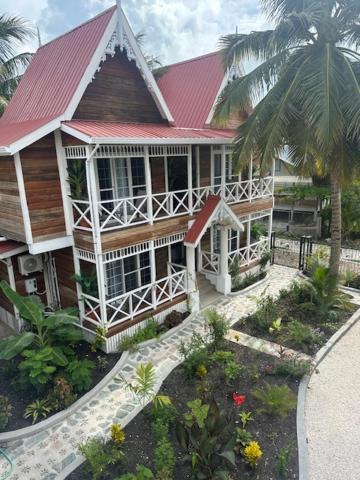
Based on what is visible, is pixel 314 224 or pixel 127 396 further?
pixel 314 224

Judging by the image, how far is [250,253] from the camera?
1526 centimetres

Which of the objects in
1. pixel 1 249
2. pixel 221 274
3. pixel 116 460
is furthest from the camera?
pixel 221 274

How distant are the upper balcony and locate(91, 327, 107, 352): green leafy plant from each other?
2.77 m

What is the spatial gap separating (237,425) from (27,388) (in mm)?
4953

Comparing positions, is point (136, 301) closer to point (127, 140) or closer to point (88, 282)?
point (88, 282)

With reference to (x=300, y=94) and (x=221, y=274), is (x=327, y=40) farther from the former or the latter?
(x=221, y=274)

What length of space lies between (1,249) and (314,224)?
22431 millimetres

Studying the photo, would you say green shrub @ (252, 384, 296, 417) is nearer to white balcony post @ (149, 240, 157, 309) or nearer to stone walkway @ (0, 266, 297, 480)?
stone walkway @ (0, 266, 297, 480)

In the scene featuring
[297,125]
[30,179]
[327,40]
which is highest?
[327,40]

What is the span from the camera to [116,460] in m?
5.80

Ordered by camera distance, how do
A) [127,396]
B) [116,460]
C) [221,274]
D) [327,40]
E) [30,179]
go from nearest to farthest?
1. [116,460]
2. [127,396]
3. [30,179]
4. [327,40]
5. [221,274]

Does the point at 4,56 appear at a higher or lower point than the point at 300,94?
higher

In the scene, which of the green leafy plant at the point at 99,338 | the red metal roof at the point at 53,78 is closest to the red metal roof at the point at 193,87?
the red metal roof at the point at 53,78

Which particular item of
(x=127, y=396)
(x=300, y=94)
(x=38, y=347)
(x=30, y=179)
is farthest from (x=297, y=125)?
(x=38, y=347)
